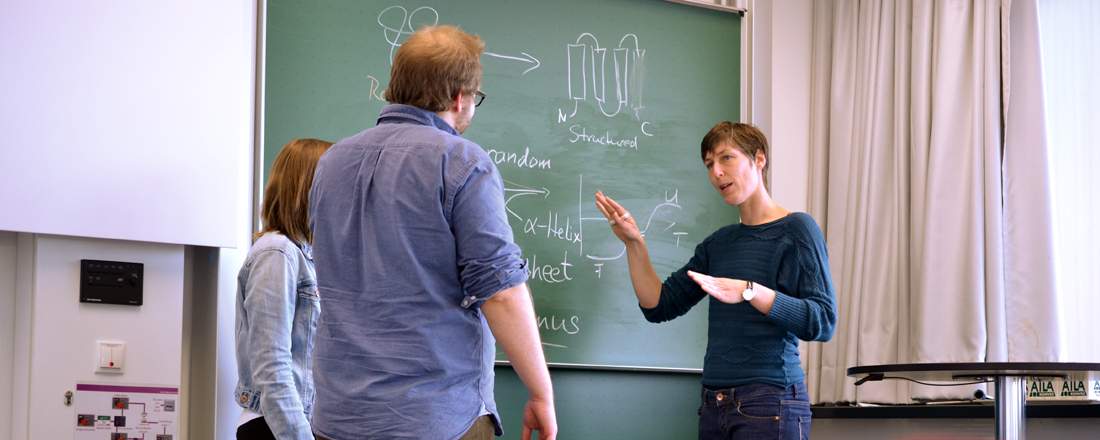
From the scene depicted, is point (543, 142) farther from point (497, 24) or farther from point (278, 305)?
point (278, 305)

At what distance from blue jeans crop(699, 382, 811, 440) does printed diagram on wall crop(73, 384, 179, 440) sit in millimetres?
1356

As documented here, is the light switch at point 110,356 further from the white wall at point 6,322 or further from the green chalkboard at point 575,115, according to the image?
the green chalkboard at point 575,115

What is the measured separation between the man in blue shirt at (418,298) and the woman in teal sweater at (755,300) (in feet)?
2.86

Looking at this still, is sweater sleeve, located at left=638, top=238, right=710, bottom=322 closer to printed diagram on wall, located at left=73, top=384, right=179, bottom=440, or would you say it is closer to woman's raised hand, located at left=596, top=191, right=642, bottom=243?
woman's raised hand, located at left=596, top=191, right=642, bottom=243

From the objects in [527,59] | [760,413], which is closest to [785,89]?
[527,59]

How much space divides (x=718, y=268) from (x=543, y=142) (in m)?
0.82

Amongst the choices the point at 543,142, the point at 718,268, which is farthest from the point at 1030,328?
the point at 543,142

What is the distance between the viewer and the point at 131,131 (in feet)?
9.09

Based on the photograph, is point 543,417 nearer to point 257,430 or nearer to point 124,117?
point 257,430

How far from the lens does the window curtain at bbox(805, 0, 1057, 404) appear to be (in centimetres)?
355

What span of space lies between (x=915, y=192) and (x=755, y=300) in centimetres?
139

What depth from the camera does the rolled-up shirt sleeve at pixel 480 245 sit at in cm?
176

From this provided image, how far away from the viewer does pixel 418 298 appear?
1762 millimetres

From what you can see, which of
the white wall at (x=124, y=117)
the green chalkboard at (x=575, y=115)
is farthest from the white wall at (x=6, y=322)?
the green chalkboard at (x=575, y=115)
